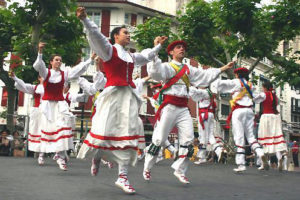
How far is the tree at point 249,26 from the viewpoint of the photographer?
1420cm

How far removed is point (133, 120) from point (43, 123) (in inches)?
137

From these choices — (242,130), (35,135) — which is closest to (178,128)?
(242,130)

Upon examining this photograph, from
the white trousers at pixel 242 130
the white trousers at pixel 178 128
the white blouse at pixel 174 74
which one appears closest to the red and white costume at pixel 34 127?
the white trousers at pixel 178 128

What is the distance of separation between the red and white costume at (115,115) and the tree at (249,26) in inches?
392

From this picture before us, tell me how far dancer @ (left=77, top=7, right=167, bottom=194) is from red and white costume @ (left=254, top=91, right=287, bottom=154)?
19.0ft

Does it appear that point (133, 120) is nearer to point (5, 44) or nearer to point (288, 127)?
point (288, 127)

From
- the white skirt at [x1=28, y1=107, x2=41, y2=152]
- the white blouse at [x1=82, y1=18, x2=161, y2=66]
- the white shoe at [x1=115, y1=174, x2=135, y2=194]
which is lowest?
the white shoe at [x1=115, y1=174, x2=135, y2=194]

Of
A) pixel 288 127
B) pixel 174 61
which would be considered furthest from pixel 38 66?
pixel 288 127

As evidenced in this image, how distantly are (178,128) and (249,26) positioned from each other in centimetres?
934

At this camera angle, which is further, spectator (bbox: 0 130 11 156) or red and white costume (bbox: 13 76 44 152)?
spectator (bbox: 0 130 11 156)

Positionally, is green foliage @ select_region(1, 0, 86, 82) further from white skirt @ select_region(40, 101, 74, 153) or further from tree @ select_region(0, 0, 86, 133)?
white skirt @ select_region(40, 101, 74, 153)

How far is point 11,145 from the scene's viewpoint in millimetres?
13570

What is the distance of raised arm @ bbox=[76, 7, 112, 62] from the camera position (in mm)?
4539

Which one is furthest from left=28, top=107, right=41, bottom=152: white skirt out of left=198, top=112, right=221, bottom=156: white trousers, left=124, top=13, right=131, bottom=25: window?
left=124, top=13, right=131, bottom=25: window
